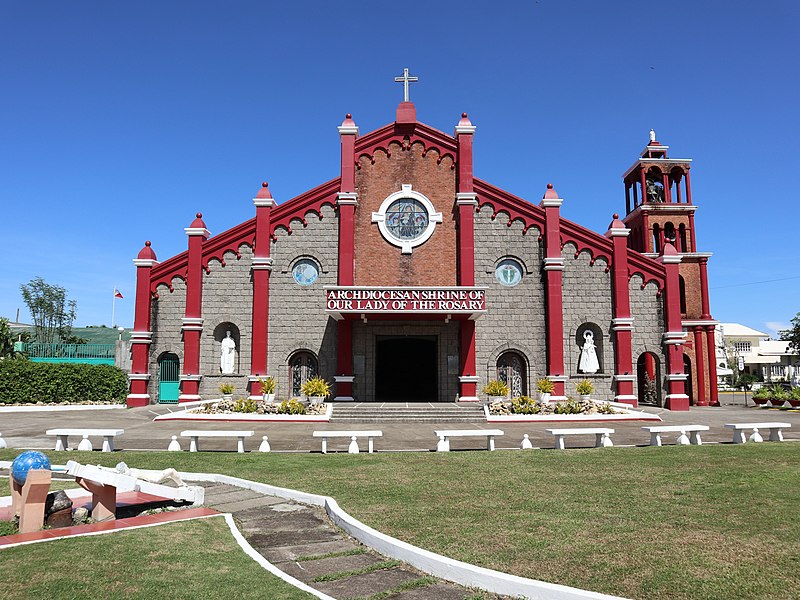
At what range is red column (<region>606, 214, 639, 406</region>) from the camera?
2881 centimetres

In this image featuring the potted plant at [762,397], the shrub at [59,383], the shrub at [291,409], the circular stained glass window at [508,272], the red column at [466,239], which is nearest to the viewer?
the shrub at [291,409]

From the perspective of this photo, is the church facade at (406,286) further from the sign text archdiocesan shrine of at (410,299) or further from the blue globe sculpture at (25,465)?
the blue globe sculpture at (25,465)

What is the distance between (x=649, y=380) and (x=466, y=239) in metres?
12.7

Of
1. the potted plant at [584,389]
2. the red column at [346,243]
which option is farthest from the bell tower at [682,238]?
the red column at [346,243]

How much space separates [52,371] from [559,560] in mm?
28891

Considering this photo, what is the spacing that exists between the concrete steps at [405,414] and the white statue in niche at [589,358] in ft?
20.7

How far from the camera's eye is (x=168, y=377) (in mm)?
29547

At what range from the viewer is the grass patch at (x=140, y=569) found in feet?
16.9

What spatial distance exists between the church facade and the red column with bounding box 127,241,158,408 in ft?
0.22

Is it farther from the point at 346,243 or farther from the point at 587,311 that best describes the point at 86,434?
the point at 587,311

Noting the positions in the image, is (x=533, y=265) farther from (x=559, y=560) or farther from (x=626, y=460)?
(x=559, y=560)

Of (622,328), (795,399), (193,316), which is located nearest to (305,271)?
(193,316)

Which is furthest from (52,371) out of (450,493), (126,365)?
(450,493)

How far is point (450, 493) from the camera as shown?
30.3 ft
